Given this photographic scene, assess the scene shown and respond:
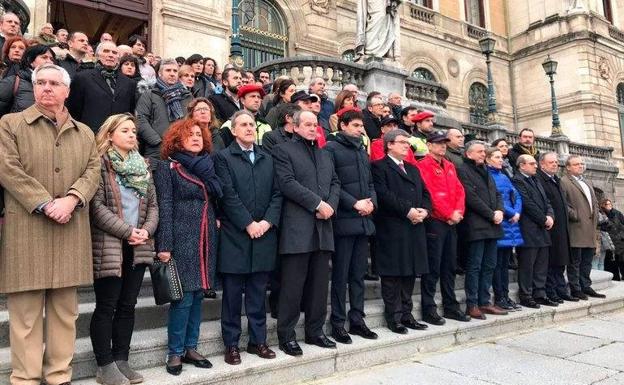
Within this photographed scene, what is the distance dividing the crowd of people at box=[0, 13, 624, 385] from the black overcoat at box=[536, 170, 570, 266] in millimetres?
24

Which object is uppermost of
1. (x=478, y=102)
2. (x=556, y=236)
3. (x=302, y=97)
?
(x=478, y=102)

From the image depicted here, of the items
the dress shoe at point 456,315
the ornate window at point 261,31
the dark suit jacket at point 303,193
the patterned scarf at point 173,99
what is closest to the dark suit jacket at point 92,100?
the patterned scarf at point 173,99

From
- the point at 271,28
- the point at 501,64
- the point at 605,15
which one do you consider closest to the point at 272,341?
the point at 271,28

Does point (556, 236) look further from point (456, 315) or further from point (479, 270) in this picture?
point (456, 315)

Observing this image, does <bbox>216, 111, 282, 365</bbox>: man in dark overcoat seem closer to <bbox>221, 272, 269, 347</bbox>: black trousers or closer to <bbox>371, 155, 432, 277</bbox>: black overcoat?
<bbox>221, 272, 269, 347</bbox>: black trousers

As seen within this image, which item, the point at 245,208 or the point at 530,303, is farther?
the point at 530,303

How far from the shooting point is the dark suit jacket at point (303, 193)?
4.29 m

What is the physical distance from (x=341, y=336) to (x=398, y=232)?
1216 mm

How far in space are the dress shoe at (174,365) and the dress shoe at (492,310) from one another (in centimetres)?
383

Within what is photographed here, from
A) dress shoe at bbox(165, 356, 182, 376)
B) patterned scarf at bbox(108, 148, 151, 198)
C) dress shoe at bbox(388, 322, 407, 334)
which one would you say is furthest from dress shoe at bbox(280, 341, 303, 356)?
patterned scarf at bbox(108, 148, 151, 198)

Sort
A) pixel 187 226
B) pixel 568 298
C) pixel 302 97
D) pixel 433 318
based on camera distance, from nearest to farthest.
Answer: pixel 187 226, pixel 302 97, pixel 433 318, pixel 568 298

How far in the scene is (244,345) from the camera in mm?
4289

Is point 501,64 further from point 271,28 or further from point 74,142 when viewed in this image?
point 74,142

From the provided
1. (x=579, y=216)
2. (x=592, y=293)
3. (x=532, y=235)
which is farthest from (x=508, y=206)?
(x=592, y=293)
